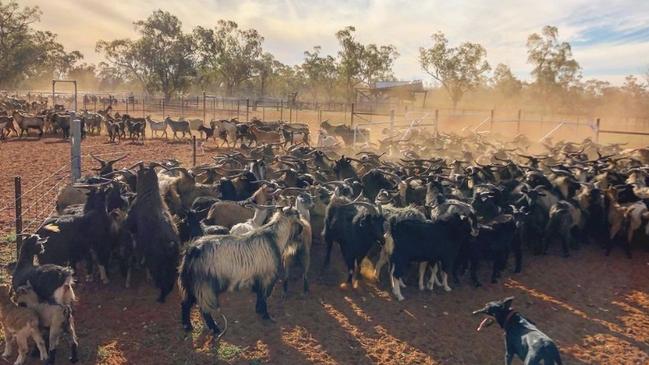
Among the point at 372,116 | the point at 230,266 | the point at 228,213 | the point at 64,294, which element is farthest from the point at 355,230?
the point at 372,116

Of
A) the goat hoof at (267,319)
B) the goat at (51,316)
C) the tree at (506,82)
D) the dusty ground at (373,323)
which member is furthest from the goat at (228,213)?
the tree at (506,82)

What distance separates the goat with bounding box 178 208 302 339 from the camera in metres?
5.53

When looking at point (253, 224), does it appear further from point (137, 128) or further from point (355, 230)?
point (137, 128)

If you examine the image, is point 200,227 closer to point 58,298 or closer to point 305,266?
point 305,266

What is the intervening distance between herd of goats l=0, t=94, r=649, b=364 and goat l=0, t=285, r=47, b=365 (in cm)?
1

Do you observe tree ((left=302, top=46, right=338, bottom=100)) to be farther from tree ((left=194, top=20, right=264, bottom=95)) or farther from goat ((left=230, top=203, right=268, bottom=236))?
goat ((left=230, top=203, right=268, bottom=236))

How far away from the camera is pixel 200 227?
7.11m

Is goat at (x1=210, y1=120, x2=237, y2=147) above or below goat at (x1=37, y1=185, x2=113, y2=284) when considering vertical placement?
above

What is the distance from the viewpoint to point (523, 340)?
4805 millimetres

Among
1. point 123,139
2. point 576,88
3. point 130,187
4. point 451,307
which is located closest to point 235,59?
point 123,139

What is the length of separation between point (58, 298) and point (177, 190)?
456 centimetres

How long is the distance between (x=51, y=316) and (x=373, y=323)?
3722 millimetres

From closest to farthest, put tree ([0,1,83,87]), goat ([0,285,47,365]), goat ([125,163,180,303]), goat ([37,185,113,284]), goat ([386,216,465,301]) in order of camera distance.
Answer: goat ([0,285,47,365]), goat ([37,185,113,284]), goat ([125,163,180,303]), goat ([386,216,465,301]), tree ([0,1,83,87])

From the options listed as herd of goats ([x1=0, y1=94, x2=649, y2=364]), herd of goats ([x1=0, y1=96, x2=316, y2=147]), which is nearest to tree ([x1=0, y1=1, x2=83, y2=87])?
herd of goats ([x1=0, y1=96, x2=316, y2=147])
